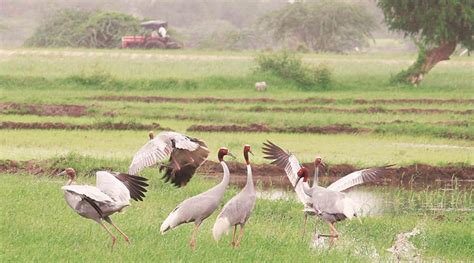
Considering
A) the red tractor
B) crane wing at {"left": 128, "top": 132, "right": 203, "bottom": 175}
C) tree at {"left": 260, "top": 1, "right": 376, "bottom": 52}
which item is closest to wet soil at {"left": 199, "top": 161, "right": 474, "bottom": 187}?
crane wing at {"left": 128, "top": 132, "right": 203, "bottom": 175}

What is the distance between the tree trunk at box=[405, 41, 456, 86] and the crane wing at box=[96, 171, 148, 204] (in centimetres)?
2805

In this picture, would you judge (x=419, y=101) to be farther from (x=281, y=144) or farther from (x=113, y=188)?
(x=113, y=188)

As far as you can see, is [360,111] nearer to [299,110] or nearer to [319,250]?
[299,110]

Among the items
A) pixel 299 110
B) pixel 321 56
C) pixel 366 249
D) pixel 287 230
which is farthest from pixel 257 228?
pixel 321 56

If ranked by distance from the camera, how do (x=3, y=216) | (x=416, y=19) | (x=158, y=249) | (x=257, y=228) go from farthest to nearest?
(x=416, y=19) → (x=257, y=228) → (x=3, y=216) → (x=158, y=249)

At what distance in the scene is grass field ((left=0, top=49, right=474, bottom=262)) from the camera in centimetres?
938

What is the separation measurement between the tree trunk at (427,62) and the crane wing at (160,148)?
27030 millimetres

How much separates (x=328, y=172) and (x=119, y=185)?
8078 mm

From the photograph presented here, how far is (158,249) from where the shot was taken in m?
8.70

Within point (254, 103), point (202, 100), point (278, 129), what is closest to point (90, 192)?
point (278, 129)

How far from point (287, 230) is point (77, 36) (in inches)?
2043

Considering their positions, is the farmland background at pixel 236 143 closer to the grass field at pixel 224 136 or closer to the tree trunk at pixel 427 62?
the grass field at pixel 224 136

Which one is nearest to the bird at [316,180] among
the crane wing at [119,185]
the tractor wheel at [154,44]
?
the crane wing at [119,185]

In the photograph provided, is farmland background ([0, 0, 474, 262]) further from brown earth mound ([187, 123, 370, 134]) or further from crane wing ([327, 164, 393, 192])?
crane wing ([327, 164, 393, 192])
